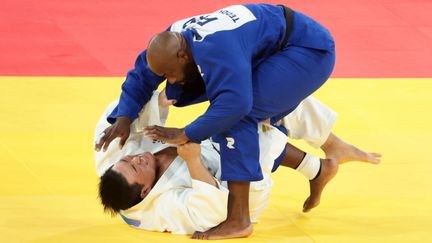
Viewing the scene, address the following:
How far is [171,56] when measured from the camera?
4.92 meters

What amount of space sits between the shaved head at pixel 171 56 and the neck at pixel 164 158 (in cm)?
57

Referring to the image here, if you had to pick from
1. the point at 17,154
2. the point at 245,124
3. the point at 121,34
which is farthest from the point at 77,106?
the point at 245,124

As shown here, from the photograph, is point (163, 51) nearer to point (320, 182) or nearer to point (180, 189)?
point (180, 189)

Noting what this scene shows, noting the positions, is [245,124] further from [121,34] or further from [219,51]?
[121,34]

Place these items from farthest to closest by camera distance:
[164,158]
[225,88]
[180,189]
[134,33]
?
[134,33] < [164,158] < [180,189] < [225,88]

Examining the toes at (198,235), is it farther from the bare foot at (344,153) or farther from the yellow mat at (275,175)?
the bare foot at (344,153)

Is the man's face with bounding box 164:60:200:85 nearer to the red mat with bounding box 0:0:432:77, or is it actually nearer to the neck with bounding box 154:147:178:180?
the neck with bounding box 154:147:178:180

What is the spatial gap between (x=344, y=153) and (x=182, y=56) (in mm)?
1430

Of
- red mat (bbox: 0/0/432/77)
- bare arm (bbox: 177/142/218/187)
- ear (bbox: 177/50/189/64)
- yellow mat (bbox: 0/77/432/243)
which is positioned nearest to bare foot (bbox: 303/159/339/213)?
yellow mat (bbox: 0/77/432/243)

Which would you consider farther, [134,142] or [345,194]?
[345,194]

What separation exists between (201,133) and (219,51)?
1.33 feet

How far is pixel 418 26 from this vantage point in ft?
31.9

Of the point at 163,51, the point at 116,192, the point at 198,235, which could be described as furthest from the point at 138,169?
the point at 163,51

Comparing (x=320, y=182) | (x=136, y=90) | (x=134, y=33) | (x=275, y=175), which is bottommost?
(x=134, y=33)
